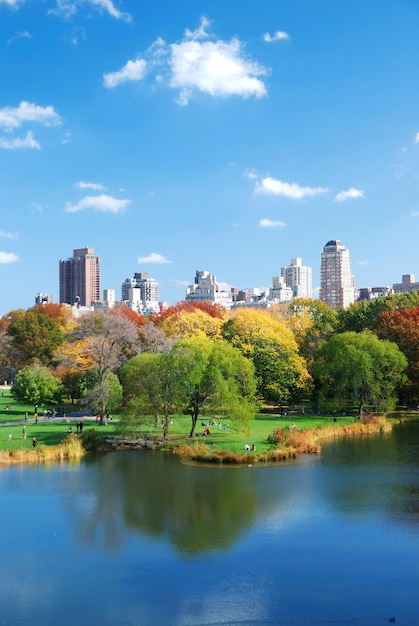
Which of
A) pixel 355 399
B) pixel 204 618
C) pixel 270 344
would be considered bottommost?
pixel 204 618

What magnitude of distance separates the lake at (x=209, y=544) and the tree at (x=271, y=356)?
67.5 feet

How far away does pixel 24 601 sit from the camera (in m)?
17.9

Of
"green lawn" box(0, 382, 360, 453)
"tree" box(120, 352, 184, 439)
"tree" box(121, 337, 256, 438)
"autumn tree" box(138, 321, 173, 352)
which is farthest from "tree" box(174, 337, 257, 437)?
"autumn tree" box(138, 321, 173, 352)

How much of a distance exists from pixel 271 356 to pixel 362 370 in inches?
302

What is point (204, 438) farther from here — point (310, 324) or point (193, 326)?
point (310, 324)

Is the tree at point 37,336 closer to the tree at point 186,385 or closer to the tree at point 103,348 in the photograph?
the tree at point 103,348

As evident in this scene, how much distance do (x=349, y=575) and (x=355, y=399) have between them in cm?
3551

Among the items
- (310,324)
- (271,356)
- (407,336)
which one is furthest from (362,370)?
(310,324)

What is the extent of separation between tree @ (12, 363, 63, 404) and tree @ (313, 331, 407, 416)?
871 inches

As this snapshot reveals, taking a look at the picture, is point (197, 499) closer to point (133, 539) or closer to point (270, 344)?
point (133, 539)

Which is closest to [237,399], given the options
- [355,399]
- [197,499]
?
[197,499]

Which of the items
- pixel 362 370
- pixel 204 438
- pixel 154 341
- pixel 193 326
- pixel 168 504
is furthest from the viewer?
pixel 193 326

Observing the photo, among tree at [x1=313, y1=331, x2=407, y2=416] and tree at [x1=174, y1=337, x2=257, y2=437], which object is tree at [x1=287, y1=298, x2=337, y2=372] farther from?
tree at [x1=174, y1=337, x2=257, y2=437]

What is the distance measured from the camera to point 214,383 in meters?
40.4
